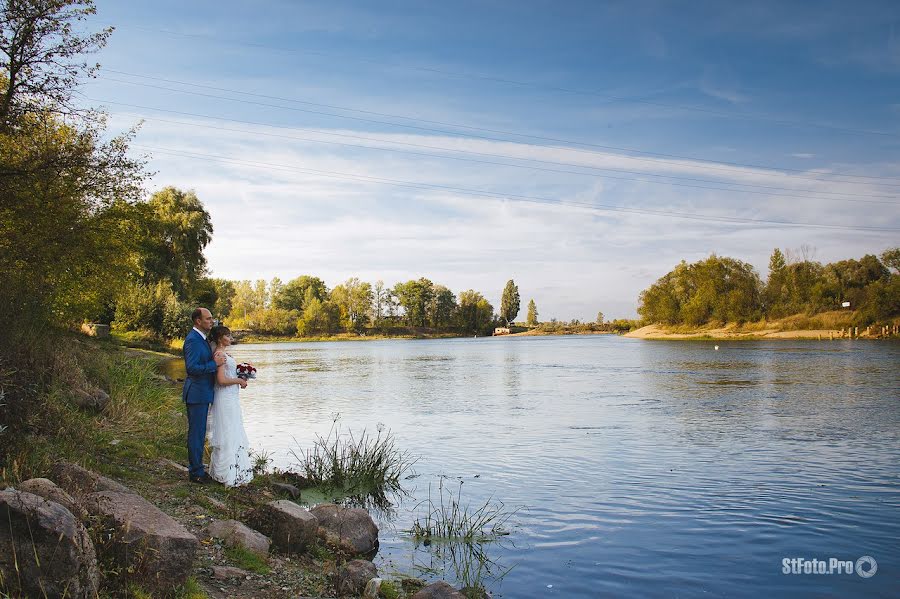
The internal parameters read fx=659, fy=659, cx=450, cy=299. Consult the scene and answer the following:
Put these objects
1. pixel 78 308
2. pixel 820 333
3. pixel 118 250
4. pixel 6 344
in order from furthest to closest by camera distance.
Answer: pixel 820 333, pixel 78 308, pixel 118 250, pixel 6 344

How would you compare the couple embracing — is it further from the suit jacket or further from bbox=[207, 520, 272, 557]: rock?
bbox=[207, 520, 272, 557]: rock

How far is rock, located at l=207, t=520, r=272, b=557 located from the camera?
736 centimetres

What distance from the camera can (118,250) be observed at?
881 inches

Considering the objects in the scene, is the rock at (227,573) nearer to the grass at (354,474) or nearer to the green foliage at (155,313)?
the grass at (354,474)

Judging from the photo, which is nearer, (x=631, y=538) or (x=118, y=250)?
(x=631, y=538)

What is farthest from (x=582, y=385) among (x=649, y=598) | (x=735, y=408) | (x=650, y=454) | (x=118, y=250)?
(x=649, y=598)

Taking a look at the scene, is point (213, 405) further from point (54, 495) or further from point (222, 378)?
point (54, 495)

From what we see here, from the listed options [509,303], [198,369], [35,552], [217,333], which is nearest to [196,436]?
[198,369]

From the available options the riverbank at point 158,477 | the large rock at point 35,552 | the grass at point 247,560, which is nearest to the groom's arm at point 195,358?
the riverbank at point 158,477

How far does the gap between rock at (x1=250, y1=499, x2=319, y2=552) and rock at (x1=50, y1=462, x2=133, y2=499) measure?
5.64ft

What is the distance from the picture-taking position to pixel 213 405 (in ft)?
34.2

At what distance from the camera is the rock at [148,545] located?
5.59 meters

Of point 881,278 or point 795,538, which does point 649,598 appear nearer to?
point 795,538

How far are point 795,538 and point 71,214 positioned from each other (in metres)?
19.5
